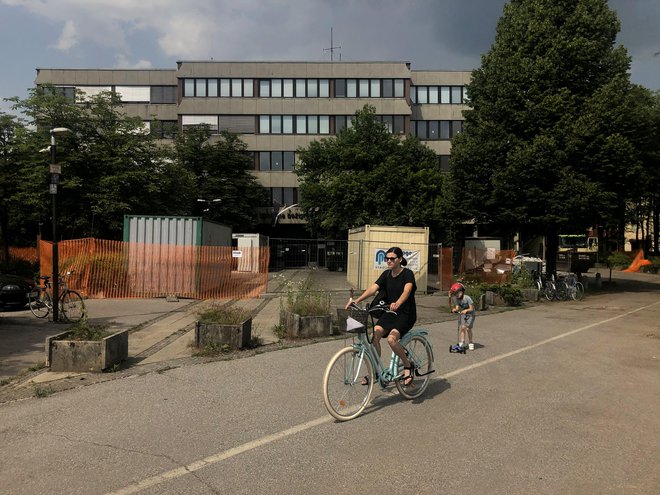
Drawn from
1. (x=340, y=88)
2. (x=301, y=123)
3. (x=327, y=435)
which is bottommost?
(x=327, y=435)

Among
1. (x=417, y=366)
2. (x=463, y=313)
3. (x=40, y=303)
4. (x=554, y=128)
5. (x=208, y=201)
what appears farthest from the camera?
(x=208, y=201)

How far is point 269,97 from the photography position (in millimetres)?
53625

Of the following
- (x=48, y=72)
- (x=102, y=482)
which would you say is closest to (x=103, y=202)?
(x=102, y=482)

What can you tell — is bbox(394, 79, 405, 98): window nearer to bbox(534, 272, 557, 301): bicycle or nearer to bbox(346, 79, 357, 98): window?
bbox(346, 79, 357, 98): window

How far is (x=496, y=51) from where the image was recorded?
25281mm

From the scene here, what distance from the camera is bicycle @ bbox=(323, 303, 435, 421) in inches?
207

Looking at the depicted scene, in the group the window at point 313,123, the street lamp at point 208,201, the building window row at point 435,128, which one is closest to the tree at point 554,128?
the street lamp at point 208,201

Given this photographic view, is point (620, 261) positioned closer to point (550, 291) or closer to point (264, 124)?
point (550, 291)

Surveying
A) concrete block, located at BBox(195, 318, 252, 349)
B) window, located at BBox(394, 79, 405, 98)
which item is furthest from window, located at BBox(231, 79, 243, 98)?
concrete block, located at BBox(195, 318, 252, 349)

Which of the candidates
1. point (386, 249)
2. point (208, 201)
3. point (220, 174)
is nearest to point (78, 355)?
point (386, 249)

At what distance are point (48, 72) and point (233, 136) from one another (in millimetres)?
20941

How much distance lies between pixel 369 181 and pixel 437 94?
2216cm

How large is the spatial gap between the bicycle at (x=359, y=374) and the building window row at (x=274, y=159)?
49.2 m

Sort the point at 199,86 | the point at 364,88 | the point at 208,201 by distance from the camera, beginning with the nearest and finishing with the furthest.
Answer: the point at 208,201 < the point at 199,86 < the point at 364,88
